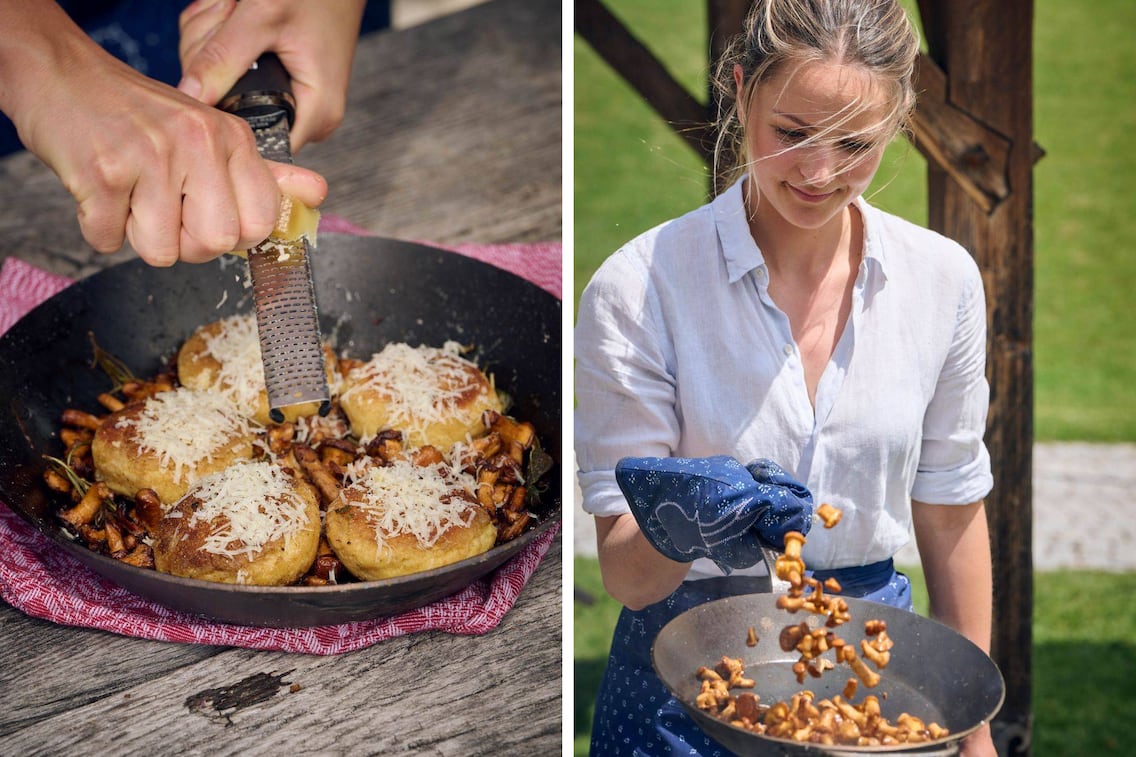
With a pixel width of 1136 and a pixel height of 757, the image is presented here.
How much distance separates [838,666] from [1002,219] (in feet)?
2.04

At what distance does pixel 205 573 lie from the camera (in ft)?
3.84

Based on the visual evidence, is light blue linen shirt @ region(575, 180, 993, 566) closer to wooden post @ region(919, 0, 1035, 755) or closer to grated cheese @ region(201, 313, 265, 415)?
wooden post @ region(919, 0, 1035, 755)

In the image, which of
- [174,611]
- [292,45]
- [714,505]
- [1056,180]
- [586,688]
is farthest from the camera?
[1056,180]

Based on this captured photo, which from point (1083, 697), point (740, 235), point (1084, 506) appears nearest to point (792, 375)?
point (740, 235)

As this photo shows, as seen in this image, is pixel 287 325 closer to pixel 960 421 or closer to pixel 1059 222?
pixel 960 421

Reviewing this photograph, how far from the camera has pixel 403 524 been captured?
4.00ft

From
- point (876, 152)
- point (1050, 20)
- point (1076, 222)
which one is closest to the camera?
point (876, 152)

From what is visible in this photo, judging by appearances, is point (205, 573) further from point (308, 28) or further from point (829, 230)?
point (308, 28)

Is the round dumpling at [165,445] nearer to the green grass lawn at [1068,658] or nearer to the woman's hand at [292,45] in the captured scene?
the woman's hand at [292,45]

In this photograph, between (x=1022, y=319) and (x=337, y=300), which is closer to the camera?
(x=1022, y=319)

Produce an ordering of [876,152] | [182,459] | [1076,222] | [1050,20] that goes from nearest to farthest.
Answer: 1. [876,152]
2. [182,459]
3. [1050,20]
4. [1076,222]

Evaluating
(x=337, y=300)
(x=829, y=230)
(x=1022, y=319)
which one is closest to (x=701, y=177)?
(x=829, y=230)

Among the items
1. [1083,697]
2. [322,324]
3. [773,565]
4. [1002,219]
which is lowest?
[1083,697]

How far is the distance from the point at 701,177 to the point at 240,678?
73cm
